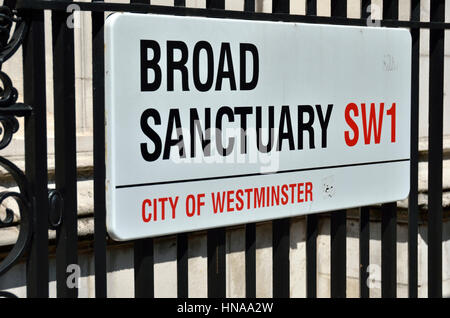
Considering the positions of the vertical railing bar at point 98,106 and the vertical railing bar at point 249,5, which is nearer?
the vertical railing bar at point 98,106

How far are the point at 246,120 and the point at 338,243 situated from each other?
0.73 metres

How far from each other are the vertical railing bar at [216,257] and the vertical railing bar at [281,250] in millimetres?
229

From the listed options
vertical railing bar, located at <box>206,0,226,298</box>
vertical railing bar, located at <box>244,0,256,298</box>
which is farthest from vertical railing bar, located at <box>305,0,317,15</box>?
vertical railing bar, located at <box>206,0,226,298</box>

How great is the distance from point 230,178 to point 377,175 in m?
0.73

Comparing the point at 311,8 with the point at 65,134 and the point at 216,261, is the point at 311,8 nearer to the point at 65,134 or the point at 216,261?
the point at 216,261

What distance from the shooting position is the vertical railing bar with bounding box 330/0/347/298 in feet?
9.73

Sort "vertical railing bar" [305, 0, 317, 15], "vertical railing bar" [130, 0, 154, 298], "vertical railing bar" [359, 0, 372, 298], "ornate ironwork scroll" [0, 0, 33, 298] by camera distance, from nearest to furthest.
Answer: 1. "ornate ironwork scroll" [0, 0, 33, 298]
2. "vertical railing bar" [130, 0, 154, 298]
3. "vertical railing bar" [305, 0, 317, 15]
4. "vertical railing bar" [359, 0, 372, 298]

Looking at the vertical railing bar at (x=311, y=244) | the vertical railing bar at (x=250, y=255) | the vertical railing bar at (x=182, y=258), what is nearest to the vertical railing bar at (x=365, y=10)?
the vertical railing bar at (x=311, y=244)

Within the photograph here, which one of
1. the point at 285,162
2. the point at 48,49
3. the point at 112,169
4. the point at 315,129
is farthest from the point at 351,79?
the point at 48,49

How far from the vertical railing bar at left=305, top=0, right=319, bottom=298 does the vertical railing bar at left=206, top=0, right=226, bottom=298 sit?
375 mm

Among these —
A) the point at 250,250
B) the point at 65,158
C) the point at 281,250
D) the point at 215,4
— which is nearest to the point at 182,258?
the point at 250,250

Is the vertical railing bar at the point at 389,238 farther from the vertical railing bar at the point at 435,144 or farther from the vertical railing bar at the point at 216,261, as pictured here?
the vertical railing bar at the point at 216,261

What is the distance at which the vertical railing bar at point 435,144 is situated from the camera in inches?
131

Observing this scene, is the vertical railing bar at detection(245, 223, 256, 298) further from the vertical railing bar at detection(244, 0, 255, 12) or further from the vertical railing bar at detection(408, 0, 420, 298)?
the vertical railing bar at detection(408, 0, 420, 298)
